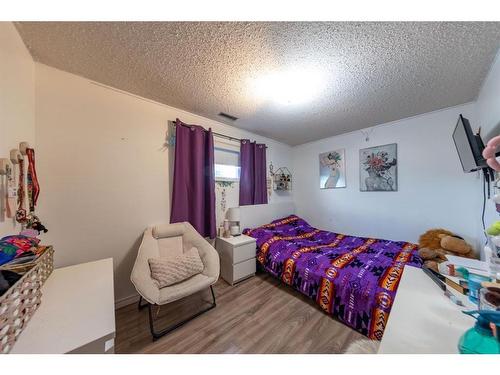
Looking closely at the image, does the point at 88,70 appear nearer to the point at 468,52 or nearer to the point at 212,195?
the point at 212,195

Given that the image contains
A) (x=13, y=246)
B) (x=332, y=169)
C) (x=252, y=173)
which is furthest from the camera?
(x=332, y=169)

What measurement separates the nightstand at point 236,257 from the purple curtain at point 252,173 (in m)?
0.75

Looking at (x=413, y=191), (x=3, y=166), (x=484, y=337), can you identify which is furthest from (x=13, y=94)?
(x=413, y=191)

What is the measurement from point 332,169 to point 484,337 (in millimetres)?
3081

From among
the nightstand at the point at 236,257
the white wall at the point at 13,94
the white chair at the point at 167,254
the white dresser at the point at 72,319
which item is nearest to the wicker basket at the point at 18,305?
the white dresser at the point at 72,319

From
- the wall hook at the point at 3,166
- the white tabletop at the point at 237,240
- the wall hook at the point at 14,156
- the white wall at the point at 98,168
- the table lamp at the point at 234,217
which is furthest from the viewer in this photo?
the table lamp at the point at 234,217

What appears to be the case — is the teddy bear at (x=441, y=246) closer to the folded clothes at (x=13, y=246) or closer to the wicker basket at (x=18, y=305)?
the wicker basket at (x=18, y=305)

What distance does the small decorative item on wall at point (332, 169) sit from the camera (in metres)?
3.18

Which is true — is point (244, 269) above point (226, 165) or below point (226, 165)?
below

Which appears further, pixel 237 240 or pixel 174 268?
pixel 237 240

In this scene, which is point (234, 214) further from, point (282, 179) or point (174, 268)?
point (282, 179)

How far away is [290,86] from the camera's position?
173 centimetres

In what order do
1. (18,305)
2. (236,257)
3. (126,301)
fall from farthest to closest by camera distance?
(236,257) < (126,301) < (18,305)

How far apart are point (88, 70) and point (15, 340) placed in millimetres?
1987
